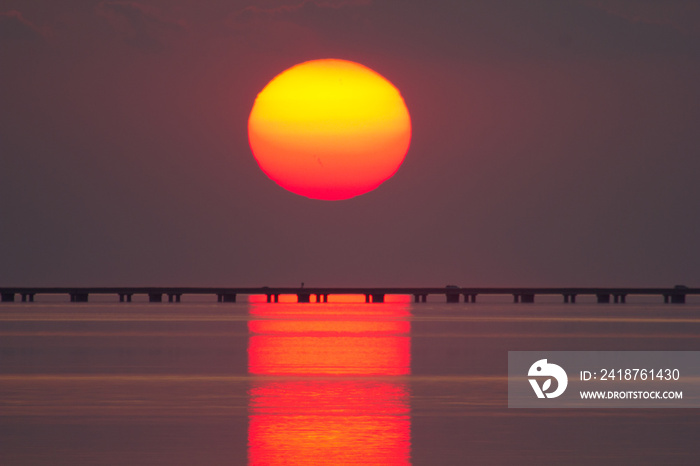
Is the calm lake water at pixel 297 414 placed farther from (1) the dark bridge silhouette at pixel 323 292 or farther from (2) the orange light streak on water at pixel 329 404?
(1) the dark bridge silhouette at pixel 323 292

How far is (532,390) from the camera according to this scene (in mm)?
25812

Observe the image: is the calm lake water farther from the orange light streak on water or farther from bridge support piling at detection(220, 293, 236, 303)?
bridge support piling at detection(220, 293, 236, 303)

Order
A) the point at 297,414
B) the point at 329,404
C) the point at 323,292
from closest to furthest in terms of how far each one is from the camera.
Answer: the point at 297,414
the point at 329,404
the point at 323,292

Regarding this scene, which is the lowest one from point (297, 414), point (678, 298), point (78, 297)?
point (297, 414)

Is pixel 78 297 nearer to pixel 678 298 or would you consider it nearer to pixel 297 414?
pixel 678 298

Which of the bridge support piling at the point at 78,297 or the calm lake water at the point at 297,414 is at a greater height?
the bridge support piling at the point at 78,297

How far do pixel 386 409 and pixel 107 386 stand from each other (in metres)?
7.17

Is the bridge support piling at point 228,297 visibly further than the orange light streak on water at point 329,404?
Yes

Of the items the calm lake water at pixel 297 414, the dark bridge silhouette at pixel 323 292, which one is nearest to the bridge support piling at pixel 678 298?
the dark bridge silhouette at pixel 323 292

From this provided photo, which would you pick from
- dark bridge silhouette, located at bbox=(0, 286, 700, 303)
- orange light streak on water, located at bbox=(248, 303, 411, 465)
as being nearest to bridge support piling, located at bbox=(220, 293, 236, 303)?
dark bridge silhouette, located at bbox=(0, 286, 700, 303)

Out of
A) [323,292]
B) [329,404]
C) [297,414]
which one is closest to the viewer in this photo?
[297,414]

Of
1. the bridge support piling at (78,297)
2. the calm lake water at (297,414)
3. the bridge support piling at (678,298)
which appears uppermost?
the bridge support piling at (678,298)

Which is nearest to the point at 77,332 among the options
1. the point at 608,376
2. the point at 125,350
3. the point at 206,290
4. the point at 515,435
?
the point at 125,350

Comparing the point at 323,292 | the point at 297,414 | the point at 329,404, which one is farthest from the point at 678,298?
the point at 297,414
